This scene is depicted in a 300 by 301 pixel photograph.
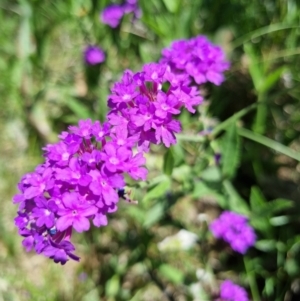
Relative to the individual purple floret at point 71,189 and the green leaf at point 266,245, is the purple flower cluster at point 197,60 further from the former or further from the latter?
the green leaf at point 266,245

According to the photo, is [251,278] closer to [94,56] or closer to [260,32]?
[260,32]

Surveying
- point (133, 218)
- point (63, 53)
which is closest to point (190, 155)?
point (133, 218)

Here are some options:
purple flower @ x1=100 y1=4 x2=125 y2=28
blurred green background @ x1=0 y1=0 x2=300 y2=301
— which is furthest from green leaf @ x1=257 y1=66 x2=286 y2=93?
purple flower @ x1=100 y1=4 x2=125 y2=28

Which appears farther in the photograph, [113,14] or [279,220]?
[113,14]

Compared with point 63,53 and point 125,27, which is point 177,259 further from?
point 63,53

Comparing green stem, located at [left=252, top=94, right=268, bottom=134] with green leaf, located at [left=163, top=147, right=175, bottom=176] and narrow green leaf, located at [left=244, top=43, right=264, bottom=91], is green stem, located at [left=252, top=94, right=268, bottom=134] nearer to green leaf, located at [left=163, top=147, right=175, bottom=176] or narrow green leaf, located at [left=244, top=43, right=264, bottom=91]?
narrow green leaf, located at [left=244, top=43, right=264, bottom=91]

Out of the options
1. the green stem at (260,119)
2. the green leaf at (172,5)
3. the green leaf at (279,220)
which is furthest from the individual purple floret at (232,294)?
the green leaf at (172,5)

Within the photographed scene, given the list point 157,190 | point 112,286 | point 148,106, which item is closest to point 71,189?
point 148,106
